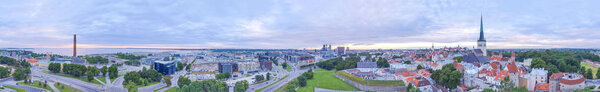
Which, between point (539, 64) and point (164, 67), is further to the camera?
point (164, 67)

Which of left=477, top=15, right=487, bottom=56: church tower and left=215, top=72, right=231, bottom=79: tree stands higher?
left=477, top=15, right=487, bottom=56: church tower

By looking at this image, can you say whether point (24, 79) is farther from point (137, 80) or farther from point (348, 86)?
point (348, 86)

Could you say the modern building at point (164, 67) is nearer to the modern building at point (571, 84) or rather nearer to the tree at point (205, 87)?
the tree at point (205, 87)

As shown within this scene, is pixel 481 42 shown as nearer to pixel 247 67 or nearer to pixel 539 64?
pixel 539 64

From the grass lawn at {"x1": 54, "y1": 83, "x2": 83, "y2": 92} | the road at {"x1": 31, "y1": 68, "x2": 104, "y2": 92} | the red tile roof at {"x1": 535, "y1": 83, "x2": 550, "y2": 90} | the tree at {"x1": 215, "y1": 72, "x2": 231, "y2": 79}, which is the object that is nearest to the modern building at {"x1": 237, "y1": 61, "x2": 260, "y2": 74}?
the tree at {"x1": 215, "y1": 72, "x2": 231, "y2": 79}

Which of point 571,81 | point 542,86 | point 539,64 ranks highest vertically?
point 539,64

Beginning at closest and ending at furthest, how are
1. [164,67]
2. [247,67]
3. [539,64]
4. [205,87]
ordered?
1. [205,87]
2. [539,64]
3. [164,67]
4. [247,67]

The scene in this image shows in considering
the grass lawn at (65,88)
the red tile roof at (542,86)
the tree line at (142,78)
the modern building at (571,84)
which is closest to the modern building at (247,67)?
the tree line at (142,78)

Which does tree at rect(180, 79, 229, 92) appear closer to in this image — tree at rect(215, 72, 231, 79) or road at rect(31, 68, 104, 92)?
road at rect(31, 68, 104, 92)

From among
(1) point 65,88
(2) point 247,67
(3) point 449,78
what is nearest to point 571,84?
(3) point 449,78

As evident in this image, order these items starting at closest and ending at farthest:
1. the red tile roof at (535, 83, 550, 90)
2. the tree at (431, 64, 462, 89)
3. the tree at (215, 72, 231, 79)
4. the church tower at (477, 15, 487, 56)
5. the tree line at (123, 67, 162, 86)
Answer: the red tile roof at (535, 83, 550, 90)
the tree at (431, 64, 462, 89)
the tree line at (123, 67, 162, 86)
the tree at (215, 72, 231, 79)
the church tower at (477, 15, 487, 56)

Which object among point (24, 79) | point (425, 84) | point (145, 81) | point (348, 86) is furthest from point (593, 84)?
point (24, 79)
